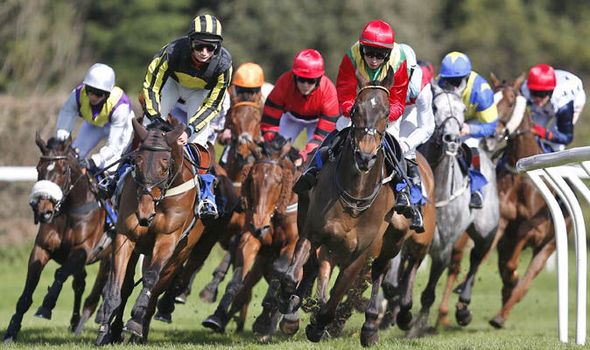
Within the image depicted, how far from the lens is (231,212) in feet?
29.8

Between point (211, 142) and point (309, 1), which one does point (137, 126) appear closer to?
point (211, 142)

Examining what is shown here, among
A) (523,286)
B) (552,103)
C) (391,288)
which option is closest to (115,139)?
(391,288)

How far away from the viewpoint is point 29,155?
14.6 meters

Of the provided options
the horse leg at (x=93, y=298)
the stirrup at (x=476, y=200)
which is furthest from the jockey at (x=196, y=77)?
the stirrup at (x=476, y=200)

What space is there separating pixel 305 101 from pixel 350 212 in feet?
9.31

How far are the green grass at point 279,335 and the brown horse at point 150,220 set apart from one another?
1.00ft

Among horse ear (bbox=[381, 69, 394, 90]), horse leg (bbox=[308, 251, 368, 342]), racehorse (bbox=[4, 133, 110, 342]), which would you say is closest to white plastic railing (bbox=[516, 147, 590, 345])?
horse ear (bbox=[381, 69, 394, 90])

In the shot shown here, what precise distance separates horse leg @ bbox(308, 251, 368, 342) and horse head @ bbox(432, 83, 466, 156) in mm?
2184

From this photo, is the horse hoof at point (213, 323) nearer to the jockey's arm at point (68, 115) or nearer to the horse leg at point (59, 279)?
the horse leg at point (59, 279)

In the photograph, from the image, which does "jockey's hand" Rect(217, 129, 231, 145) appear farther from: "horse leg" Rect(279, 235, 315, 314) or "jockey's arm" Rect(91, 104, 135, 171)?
"horse leg" Rect(279, 235, 315, 314)

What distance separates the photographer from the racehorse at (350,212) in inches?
249

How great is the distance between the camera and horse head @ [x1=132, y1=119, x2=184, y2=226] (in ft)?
22.5

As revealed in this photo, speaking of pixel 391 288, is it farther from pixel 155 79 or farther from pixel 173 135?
pixel 155 79

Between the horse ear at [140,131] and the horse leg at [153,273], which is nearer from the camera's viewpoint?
the horse leg at [153,273]
